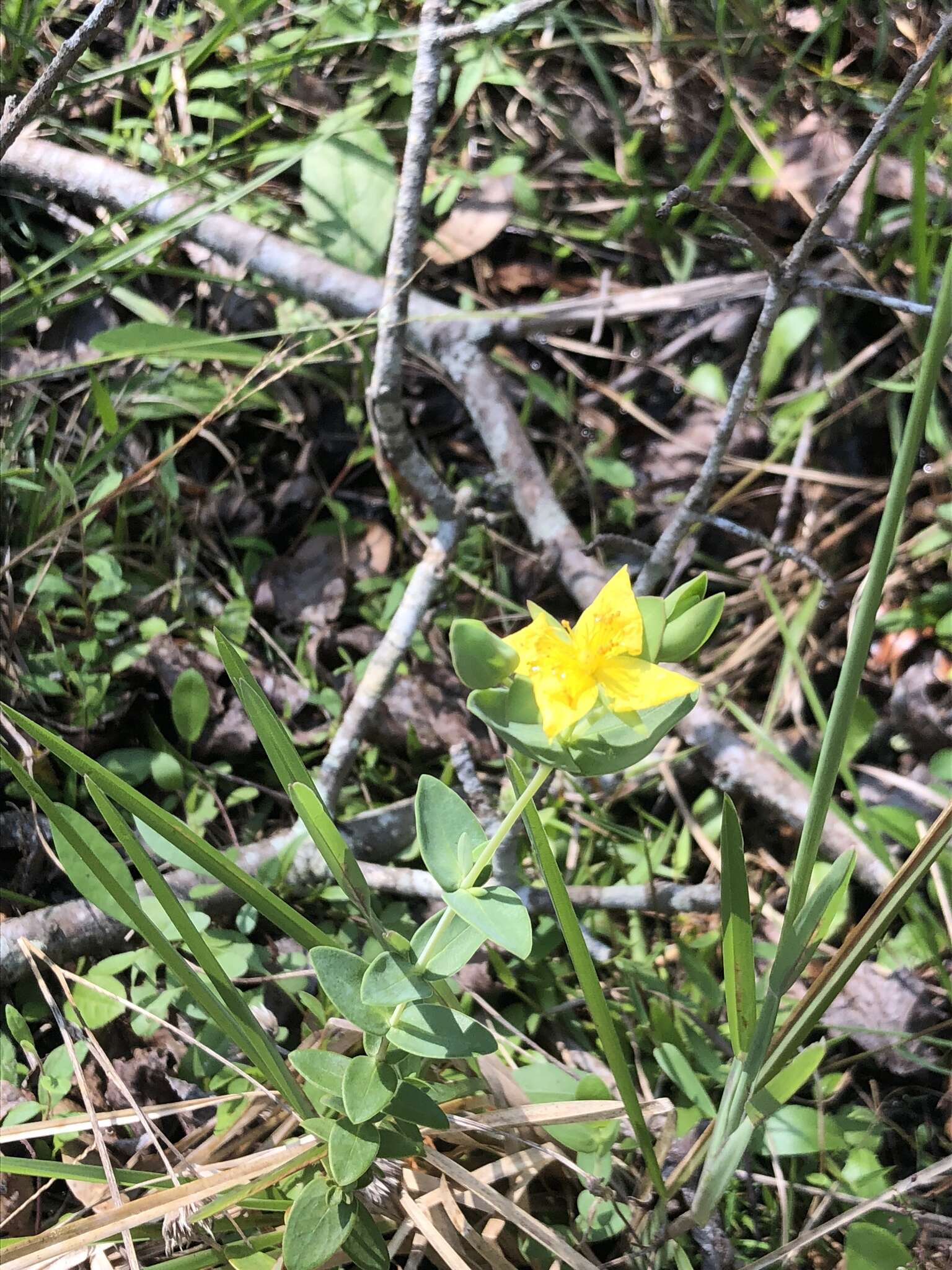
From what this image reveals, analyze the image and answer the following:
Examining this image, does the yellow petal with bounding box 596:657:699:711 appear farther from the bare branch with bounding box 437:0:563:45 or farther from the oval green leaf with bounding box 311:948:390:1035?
the bare branch with bounding box 437:0:563:45

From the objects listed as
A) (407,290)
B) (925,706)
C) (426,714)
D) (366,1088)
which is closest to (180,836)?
(366,1088)

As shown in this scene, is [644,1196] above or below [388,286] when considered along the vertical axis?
below

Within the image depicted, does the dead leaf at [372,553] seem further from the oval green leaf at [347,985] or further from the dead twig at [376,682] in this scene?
the oval green leaf at [347,985]

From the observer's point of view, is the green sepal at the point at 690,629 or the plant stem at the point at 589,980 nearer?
the green sepal at the point at 690,629

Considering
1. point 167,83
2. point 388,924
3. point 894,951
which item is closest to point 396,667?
point 388,924

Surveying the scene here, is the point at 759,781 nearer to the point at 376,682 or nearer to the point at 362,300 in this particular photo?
the point at 376,682

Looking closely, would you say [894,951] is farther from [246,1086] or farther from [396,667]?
[246,1086]

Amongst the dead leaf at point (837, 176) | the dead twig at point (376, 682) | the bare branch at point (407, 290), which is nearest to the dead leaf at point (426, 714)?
the dead twig at point (376, 682)
